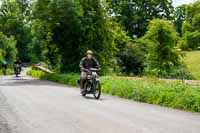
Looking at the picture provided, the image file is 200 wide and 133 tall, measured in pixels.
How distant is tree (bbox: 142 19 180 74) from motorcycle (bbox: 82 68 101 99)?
23413 millimetres

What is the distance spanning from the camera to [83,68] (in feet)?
65.7

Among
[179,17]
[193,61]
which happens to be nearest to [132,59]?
[193,61]

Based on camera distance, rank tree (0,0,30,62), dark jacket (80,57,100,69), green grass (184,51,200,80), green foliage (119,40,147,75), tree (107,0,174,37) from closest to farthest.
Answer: dark jacket (80,57,100,69)
green foliage (119,40,147,75)
green grass (184,51,200,80)
tree (107,0,174,37)
tree (0,0,30,62)

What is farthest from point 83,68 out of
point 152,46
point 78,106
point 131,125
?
point 152,46

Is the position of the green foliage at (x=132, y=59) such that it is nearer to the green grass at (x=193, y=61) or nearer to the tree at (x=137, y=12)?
the green grass at (x=193, y=61)

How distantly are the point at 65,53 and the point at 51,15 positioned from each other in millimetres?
2996

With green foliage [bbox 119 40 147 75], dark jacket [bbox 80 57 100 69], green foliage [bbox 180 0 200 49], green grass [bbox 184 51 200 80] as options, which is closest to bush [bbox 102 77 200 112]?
dark jacket [bbox 80 57 100 69]

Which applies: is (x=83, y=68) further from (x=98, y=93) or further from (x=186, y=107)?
(x=186, y=107)

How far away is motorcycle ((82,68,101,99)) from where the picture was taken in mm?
19042

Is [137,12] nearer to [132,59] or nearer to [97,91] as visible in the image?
[132,59]

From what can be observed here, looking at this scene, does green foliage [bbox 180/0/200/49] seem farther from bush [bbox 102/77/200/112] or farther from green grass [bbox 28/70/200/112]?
bush [bbox 102/77/200/112]

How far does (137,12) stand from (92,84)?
73.3 metres

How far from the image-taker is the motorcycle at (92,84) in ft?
62.5

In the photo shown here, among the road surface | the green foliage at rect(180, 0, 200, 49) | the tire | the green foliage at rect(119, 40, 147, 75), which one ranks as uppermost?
the green foliage at rect(180, 0, 200, 49)
